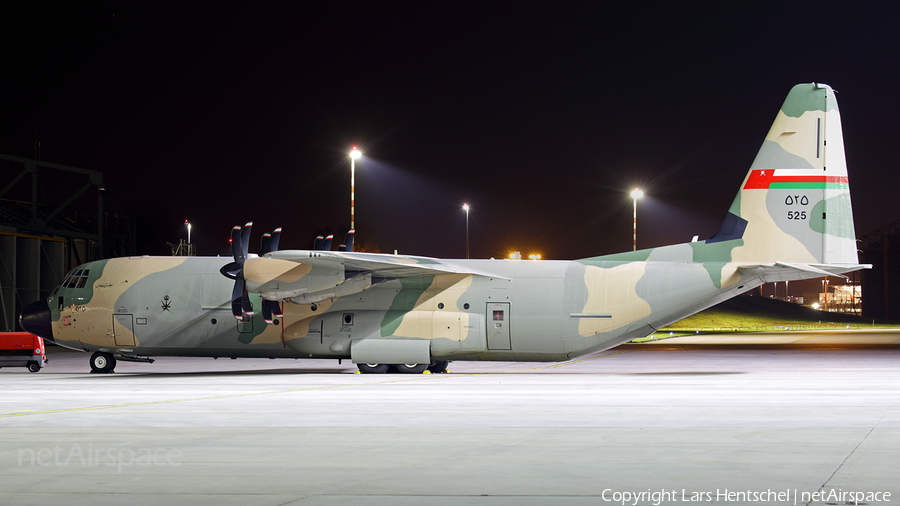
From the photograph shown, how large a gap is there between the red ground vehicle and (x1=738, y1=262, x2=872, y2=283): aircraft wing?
24.9 meters

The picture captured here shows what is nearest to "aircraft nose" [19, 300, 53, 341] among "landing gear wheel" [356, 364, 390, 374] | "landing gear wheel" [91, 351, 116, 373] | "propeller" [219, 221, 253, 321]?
A: "landing gear wheel" [91, 351, 116, 373]

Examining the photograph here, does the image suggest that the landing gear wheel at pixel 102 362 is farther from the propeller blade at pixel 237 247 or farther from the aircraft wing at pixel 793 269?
the aircraft wing at pixel 793 269

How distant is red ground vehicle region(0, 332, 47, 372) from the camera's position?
27.8m

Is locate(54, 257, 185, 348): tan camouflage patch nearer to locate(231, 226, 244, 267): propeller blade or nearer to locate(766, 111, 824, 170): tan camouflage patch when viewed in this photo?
locate(231, 226, 244, 267): propeller blade

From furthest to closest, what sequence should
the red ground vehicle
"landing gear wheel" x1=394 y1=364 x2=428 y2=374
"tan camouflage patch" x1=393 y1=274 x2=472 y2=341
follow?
the red ground vehicle < "landing gear wheel" x1=394 y1=364 x2=428 y2=374 < "tan camouflage patch" x1=393 y1=274 x2=472 y2=341

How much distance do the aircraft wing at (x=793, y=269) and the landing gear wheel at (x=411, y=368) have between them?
425 inches

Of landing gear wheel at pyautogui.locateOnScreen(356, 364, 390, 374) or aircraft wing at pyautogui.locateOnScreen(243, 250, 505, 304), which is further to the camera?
landing gear wheel at pyautogui.locateOnScreen(356, 364, 390, 374)

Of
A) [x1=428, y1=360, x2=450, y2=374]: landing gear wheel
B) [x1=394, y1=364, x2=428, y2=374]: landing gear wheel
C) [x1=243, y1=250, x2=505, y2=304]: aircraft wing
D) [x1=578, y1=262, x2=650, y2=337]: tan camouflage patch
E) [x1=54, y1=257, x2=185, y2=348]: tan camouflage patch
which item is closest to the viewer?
[x1=243, y1=250, x2=505, y2=304]: aircraft wing

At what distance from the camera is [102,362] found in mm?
26453

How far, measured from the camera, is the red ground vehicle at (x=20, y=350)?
91.4 ft

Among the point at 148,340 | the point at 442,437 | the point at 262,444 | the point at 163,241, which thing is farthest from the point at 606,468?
the point at 163,241

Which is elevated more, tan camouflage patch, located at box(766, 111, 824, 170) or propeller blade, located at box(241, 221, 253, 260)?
tan camouflage patch, located at box(766, 111, 824, 170)

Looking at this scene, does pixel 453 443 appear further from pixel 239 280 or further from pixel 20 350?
pixel 20 350

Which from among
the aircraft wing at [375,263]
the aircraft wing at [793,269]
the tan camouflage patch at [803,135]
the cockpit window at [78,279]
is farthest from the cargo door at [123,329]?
the tan camouflage patch at [803,135]
